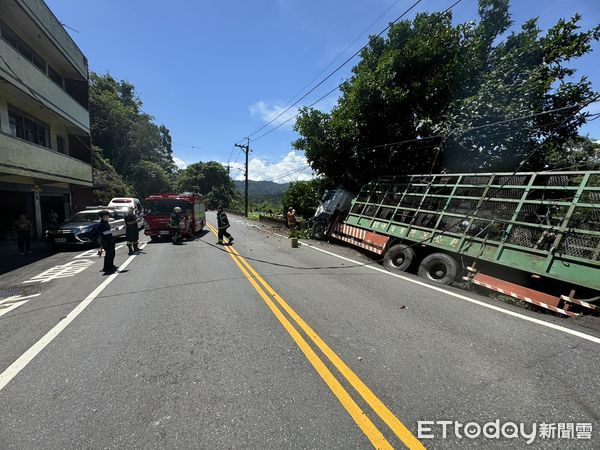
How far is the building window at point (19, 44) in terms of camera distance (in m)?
12.3

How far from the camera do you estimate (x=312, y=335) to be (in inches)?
163

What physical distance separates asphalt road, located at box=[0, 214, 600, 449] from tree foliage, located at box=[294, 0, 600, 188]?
9.41 meters

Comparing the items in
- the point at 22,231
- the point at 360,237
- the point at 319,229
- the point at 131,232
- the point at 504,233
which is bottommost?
the point at 22,231

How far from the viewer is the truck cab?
14.7 metres

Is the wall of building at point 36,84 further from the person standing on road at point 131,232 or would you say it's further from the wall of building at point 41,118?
the person standing on road at point 131,232

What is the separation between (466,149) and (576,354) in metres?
11.6

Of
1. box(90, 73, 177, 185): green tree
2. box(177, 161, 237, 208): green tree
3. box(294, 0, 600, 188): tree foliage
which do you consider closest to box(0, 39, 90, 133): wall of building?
box(294, 0, 600, 188): tree foliage

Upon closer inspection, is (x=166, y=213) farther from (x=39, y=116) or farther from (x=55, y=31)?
(x=55, y=31)

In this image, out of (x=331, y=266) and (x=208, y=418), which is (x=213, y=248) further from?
(x=208, y=418)

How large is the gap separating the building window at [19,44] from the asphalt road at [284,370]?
1267 cm

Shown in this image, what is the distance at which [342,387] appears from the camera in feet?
9.74

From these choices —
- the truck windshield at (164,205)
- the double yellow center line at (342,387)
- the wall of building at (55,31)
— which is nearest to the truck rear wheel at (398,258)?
the double yellow center line at (342,387)

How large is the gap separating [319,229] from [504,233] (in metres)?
9.36

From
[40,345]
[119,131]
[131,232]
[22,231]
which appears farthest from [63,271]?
[119,131]
